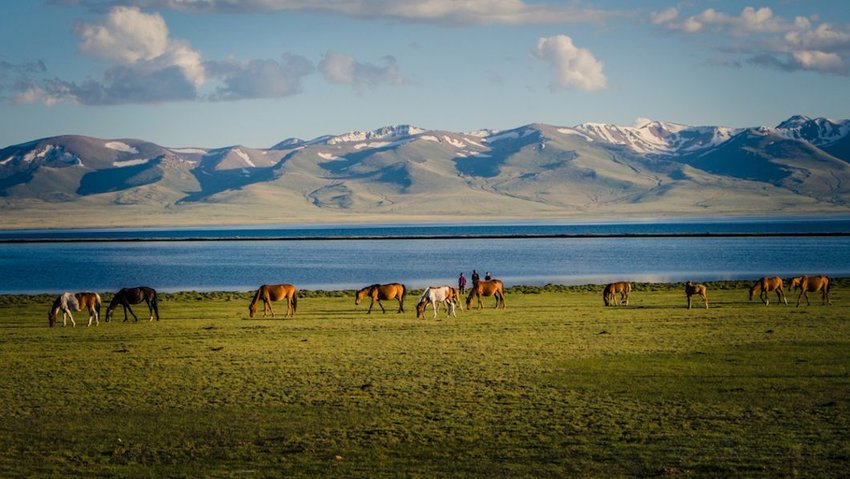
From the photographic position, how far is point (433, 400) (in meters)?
17.3

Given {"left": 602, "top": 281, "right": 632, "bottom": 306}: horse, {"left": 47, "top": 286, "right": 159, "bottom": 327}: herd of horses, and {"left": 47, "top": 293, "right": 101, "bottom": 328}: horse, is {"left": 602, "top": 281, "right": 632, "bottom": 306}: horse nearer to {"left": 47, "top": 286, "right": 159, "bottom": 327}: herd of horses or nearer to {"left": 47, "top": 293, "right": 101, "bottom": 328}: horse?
{"left": 47, "top": 286, "right": 159, "bottom": 327}: herd of horses

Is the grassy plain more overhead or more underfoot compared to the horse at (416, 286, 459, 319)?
more underfoot

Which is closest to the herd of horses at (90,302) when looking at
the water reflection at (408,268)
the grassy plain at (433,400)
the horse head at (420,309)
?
the grassy plain at (433,400)

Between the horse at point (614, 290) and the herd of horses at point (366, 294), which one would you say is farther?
the horse at point (614, 290)

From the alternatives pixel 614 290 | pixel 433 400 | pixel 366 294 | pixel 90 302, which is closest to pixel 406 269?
pixel 614 290

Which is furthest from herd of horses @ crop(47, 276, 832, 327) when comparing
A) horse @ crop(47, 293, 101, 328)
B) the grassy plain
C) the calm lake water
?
the calm lake water

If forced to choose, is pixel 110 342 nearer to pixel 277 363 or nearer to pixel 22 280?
pixel 277 363

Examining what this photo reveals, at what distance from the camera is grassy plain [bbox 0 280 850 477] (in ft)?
43.7

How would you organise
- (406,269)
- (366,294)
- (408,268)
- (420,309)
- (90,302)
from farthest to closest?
1. (408,268)
2. (406,269)
3. (366,294)
4. (420,309)
5. (90,302)

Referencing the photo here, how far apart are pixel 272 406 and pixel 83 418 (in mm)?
3099

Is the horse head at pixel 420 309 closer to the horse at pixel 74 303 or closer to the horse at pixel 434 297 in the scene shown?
the horse at pixel 434 297

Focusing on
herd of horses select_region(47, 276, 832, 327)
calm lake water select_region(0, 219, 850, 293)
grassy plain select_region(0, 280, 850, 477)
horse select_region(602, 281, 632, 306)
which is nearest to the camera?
grassy plain select_region(0, 280, 850, 477)

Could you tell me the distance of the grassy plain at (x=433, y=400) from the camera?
1332 cm

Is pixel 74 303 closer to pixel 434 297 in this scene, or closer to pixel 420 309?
pixel 420 309
